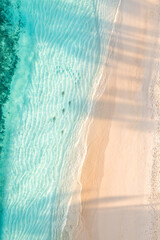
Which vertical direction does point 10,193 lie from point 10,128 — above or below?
below

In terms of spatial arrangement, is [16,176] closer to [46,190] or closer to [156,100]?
[46,190]

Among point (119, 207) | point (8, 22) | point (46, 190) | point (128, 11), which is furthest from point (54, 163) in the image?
point (128, 11)

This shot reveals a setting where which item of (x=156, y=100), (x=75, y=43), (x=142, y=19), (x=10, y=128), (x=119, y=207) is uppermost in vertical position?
(x=142, y=19)

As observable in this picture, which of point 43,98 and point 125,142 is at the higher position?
point 43,98
